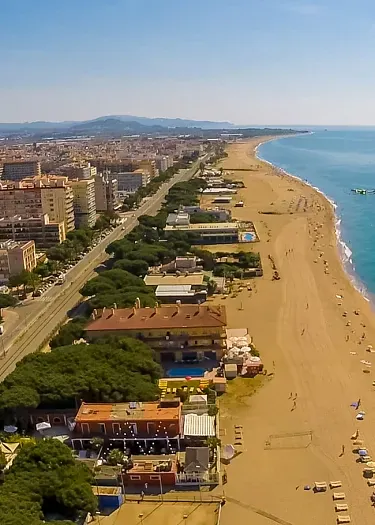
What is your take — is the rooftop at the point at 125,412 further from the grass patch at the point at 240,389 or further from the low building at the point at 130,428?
the grass patch at the point at 240,389

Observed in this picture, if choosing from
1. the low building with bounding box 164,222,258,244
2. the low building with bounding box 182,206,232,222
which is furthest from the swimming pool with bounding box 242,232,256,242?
the low building with bounding box 182,206,232,222

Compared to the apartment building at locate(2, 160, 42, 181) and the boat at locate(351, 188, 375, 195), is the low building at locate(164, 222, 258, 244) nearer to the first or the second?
the boat at locate(351, 188, 375, 195)

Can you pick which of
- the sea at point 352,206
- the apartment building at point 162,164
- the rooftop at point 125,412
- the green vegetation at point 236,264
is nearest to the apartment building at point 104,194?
the sea at point 352,206

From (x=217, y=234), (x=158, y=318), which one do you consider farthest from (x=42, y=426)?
(x=217, y=234)

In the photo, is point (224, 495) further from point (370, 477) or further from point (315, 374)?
point (315, 374)

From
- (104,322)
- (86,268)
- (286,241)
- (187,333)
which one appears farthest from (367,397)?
(286,241)

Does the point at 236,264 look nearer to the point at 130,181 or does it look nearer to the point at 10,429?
the point at 10,429
